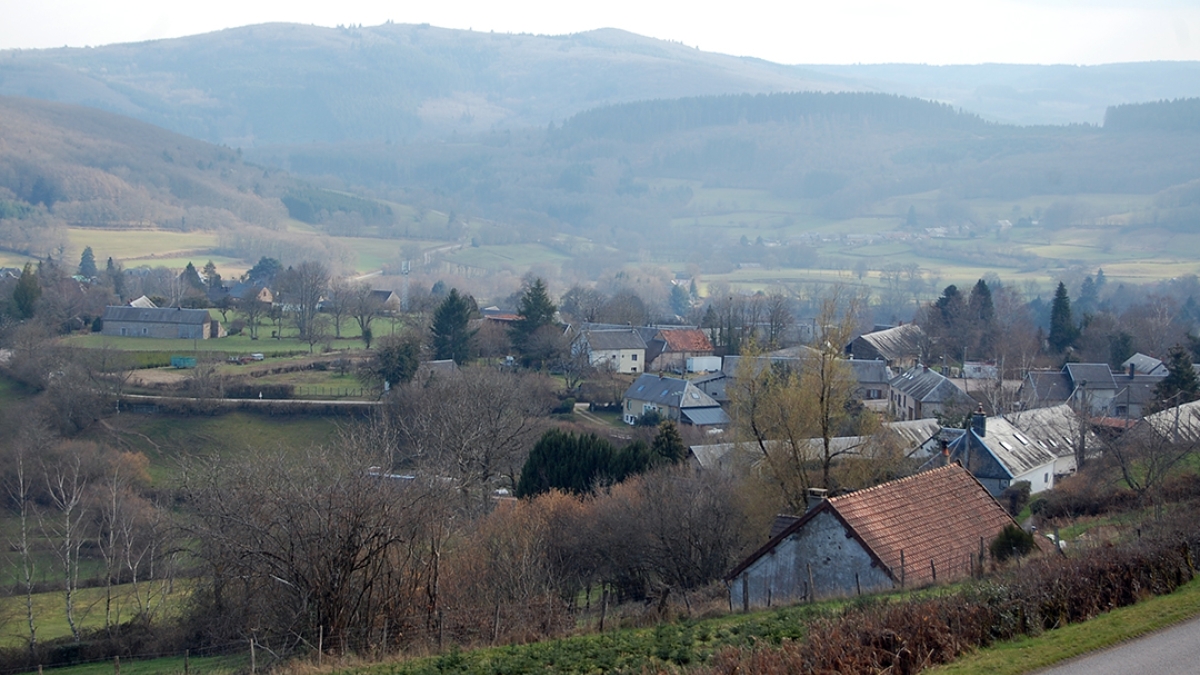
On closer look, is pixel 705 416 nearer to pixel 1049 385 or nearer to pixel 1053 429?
pixel 1053 429

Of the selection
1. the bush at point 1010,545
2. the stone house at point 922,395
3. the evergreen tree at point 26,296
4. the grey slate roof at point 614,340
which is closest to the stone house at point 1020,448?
the stone house at point 922,395

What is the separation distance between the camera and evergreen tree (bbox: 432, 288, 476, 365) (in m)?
52.6

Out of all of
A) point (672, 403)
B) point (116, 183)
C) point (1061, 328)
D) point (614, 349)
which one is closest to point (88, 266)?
point (116, 183)

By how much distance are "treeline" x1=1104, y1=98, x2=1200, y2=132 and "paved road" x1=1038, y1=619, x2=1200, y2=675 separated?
203580 millimetres

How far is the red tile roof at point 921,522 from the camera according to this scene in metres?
16.5

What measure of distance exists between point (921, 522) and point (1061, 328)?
4709 centimetres

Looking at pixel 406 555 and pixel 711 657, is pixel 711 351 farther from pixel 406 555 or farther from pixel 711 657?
pixel 711 657

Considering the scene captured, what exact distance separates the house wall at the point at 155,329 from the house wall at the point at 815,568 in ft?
167

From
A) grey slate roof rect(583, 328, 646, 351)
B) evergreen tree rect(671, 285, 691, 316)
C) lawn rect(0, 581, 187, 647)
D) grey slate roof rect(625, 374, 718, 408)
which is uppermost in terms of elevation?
grey slate roof rect(583, 328, 646, 351)

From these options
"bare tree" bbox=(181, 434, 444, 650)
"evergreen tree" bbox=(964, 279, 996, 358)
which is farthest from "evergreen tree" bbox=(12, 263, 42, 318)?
"evergreen tree" bbox=(964, 279, 996, 358)

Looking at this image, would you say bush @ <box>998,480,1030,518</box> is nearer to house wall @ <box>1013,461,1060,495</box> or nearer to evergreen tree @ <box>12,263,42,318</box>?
house wall @ <box>1013,461,1060,495</box>

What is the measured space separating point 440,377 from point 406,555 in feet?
87.2

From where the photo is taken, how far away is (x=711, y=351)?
6188cm

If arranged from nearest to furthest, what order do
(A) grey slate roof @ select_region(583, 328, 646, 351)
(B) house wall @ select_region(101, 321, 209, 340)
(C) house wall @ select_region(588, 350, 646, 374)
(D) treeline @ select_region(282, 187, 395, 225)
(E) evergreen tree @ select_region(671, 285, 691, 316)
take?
Answer: (C) house wall @ select_region(588, 350, 646, 374)
(A) grey slate roof @ select_region(583, 328, 646, 351)
(B) house wall @ select_region(101, 321, 209, 340)
(E) evergreen tree @ select_region(671, 285, 691, 316)
(D) treeline @ select_region(282, 187, 395, 225)
